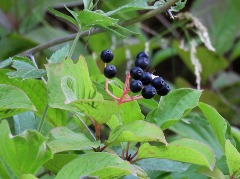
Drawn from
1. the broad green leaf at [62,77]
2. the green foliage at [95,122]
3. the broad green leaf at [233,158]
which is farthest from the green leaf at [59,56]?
the broad green leaf at [233,158]

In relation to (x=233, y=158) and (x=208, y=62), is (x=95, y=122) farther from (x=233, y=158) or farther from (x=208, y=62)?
(x=208, y=62)

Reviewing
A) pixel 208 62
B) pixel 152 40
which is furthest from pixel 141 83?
pixel 208 62

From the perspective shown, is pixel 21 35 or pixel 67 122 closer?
pixel 67 122

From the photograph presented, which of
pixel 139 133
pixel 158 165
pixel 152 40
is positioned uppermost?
pixel 139 133

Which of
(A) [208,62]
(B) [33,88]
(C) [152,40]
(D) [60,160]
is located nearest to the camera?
(D) [60,160]

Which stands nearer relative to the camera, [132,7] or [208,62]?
[132,7]

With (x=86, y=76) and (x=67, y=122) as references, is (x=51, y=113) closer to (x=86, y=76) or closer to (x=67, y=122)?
(x=67, y=122)

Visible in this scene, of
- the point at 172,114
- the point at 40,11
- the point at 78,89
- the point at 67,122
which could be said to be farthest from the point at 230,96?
the point at 78,89
